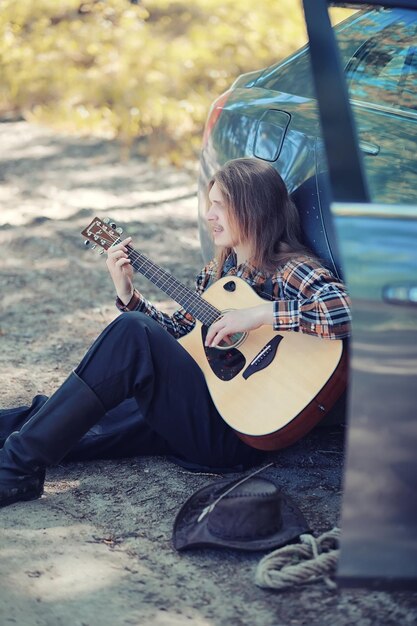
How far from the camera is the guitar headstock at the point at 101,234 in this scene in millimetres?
3445

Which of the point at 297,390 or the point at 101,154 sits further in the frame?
the point at 101,154

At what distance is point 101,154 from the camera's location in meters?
8.52

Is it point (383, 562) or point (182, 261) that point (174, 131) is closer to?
point (182, 261)

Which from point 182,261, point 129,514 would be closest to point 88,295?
point 182,261

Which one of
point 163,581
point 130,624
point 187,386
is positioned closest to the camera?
point 130,624

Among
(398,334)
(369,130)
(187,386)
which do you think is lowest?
(187,386)

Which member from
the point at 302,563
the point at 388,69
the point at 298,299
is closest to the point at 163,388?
the point at 298,299

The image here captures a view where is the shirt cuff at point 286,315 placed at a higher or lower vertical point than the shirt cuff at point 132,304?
higher

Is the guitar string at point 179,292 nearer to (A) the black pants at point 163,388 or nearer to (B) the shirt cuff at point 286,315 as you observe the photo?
(A) the black pants at point 163,388

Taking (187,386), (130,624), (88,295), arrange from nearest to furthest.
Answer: (130,624), (187,386), (88,295)

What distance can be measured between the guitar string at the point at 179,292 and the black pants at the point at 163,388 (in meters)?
0.17

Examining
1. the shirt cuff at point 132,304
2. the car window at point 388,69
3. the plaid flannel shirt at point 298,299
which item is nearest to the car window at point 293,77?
the car window at point 388,69

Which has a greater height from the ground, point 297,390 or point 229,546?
point 297,390

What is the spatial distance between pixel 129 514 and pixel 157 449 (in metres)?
0.45
